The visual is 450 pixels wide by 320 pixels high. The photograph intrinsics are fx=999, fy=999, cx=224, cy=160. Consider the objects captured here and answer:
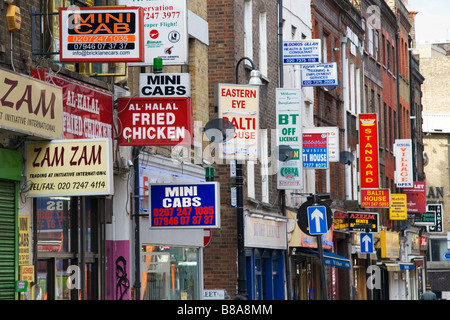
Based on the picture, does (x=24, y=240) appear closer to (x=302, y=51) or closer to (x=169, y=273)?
(x=169, y=273)

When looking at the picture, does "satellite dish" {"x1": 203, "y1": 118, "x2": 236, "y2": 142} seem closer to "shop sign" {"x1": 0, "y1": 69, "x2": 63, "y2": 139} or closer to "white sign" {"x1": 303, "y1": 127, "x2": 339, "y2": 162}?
"shop sign" {"x1": 0, "y1": 69, "x2": 63, "y2": 139}

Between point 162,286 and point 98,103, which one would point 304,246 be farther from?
point 98,103

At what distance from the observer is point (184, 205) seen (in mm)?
16766

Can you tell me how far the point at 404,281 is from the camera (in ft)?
167

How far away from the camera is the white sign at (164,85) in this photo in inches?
664

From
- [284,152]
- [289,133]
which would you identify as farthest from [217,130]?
[289,133]

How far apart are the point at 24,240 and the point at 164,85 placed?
15.8 ft

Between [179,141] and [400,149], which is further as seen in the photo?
[400,149]

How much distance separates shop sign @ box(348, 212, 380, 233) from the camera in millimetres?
36188

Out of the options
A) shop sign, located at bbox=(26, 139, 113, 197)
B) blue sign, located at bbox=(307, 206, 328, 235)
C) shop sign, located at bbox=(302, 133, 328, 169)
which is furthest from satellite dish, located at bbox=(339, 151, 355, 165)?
shop sign, located at bbox=(26, 139, 113, 197)

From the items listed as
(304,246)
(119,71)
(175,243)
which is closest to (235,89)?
(175,243)

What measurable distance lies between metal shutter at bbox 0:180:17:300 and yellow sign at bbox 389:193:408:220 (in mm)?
33916

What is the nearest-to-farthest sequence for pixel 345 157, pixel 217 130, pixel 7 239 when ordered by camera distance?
1. pixel 7 239
2. pixel 217 130
3. pixel 345 157

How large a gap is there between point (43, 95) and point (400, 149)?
1456 inches
